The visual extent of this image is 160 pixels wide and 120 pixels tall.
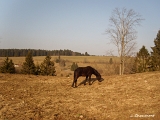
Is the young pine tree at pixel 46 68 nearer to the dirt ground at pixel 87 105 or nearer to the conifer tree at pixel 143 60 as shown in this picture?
the conifer tree at pixel 143 60

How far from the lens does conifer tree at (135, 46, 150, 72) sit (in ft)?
121

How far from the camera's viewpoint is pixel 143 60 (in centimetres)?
3809

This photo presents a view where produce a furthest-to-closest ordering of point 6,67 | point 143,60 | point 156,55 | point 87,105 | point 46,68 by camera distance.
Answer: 1. point 143,60
2. point 46,68
3. point 156,55
4. point 6,67
5. point 87,105

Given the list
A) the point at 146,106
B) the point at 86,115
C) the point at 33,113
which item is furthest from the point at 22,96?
the point at 146,106

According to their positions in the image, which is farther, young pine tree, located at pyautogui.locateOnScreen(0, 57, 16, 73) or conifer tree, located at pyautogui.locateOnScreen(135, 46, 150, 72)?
conifer tree, located at pyautogui.locateOnScreen(135, 46, 150, 72)

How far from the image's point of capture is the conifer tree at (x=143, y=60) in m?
36.8

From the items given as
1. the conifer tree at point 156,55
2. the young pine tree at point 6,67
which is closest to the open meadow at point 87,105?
the conifer tree at point 156,55

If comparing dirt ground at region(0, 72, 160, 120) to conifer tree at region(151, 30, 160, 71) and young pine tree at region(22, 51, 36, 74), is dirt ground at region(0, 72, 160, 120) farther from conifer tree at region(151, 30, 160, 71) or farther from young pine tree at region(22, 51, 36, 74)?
young pine tree at region(22, 51, 36, 74)

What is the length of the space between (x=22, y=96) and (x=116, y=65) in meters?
33.1

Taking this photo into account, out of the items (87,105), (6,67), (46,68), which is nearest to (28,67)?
(46,68)

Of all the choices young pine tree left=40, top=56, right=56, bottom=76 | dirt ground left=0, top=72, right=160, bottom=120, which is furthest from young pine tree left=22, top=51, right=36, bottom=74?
dirt ground left=0, top=72, right=160, bottom=120

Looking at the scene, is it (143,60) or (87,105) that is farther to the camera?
(143,60)

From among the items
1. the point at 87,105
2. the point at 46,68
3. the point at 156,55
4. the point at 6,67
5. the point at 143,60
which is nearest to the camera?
the point at 87,105

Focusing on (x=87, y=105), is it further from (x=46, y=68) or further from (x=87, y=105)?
(x=46, y=68)
